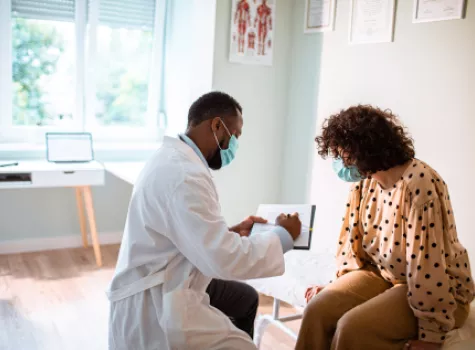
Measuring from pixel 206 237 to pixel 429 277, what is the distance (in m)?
0.69

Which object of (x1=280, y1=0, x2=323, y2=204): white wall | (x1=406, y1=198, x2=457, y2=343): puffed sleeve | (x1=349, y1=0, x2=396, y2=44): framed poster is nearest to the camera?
(x1=406, y1=198, x2=457, y2=343): puffed sleeve

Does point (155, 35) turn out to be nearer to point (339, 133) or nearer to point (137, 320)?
point (339, 133)

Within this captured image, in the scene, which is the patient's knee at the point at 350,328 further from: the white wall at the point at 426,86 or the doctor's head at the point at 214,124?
the white wall at the point at 426,86

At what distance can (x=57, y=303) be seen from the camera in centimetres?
300

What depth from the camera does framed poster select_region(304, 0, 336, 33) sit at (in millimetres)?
2934

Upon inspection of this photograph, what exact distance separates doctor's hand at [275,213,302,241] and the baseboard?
2501 millimetres

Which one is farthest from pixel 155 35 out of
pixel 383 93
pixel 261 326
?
pixel 261 326

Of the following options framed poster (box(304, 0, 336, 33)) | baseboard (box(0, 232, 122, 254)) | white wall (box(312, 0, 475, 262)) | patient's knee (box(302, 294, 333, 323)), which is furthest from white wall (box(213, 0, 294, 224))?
patient's knee (box(302, 294, 333, 323))

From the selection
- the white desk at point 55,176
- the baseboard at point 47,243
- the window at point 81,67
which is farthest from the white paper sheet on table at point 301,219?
the window at point 81,67

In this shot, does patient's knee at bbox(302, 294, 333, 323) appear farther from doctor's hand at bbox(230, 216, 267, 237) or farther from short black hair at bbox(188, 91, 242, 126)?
short black hair at bbox(188, 91, 242, 126)

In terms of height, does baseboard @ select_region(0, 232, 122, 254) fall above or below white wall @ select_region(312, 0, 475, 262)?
below

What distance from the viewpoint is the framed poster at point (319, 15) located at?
293cm

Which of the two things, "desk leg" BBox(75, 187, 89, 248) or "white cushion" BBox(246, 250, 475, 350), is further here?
"desk leg" BBox(75, 187, 89, 248)

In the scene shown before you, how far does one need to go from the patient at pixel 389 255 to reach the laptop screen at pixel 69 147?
2229 mm
